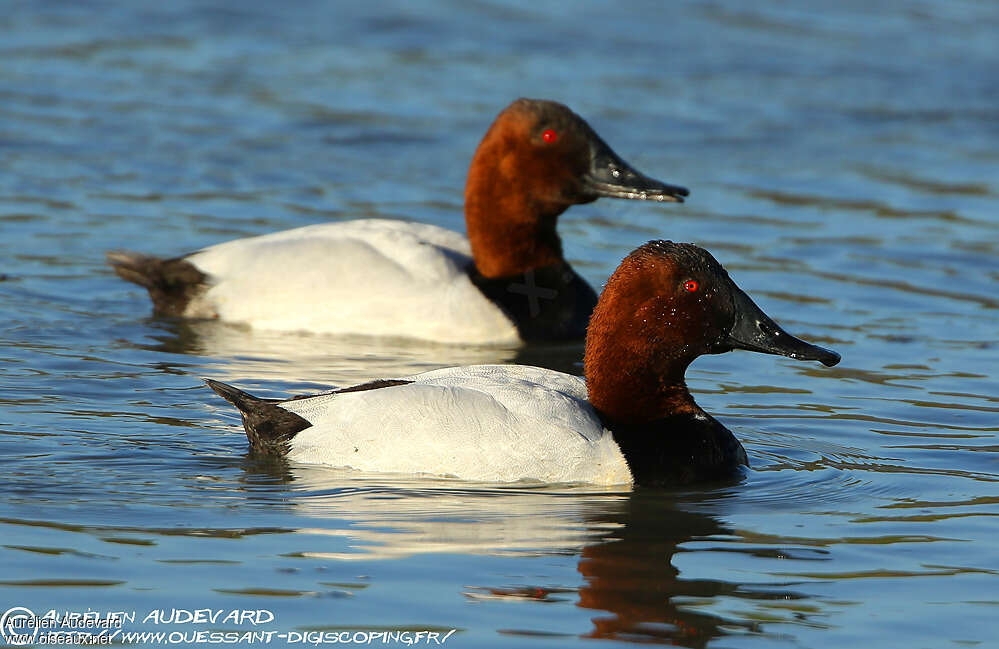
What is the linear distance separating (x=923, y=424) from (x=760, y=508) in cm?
165

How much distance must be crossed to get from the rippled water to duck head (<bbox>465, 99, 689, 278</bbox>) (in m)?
0.80

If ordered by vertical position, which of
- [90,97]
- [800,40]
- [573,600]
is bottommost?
[573,600]

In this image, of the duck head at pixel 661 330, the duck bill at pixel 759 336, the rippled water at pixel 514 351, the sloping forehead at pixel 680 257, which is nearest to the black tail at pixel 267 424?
the rippled water at pixel 514 351

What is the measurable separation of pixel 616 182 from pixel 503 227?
0.70 metres

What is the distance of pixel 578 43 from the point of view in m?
17.2

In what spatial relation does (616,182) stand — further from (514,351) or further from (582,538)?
(582,538)

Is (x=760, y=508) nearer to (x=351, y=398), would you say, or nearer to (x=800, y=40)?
(x=351, y=398)

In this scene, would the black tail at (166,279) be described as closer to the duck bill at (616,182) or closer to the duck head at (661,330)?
the duck bill at (616,182)

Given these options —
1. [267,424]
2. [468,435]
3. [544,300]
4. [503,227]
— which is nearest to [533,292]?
[544,300]

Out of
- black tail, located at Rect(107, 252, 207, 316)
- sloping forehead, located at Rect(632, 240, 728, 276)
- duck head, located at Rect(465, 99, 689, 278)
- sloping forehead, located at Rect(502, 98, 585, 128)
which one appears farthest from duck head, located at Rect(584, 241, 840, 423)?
black tail, located at Rect(107, 252, 207, 316)

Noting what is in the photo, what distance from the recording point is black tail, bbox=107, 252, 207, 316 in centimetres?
939

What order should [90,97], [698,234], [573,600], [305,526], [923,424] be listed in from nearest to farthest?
[573,600] < [305,526] < [923,424] < [698,234] < [90,97]

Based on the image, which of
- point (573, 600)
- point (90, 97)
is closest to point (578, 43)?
point (90, 97)

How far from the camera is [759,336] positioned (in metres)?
6.57
